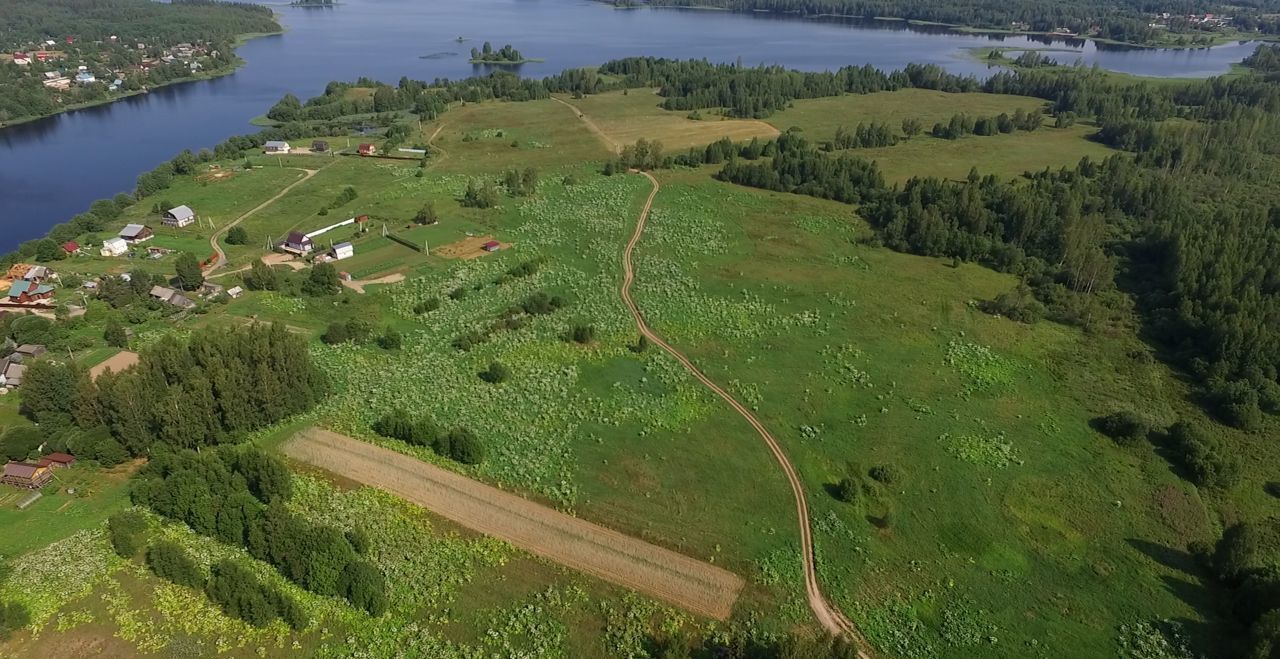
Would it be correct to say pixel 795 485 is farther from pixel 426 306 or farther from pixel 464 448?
pixel 426 306

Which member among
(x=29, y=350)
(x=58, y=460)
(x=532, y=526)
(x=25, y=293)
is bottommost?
(x=532, y=526)

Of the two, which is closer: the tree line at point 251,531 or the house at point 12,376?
the tree line at point 251,531

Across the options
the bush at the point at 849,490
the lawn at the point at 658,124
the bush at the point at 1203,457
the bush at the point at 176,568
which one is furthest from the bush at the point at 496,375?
the lawn at the point at 658,124

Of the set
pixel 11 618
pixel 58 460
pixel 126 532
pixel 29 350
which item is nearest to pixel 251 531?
pixel 126 532

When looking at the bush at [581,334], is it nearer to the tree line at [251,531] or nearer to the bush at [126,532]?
the tree line at [251,531]

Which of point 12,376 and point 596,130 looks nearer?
point 12,376

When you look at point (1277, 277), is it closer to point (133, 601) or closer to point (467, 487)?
point (467, 487)
